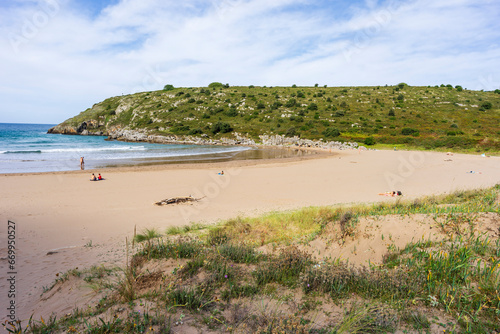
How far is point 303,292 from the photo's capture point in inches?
167

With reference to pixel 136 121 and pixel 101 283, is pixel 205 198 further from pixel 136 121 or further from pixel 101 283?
pixel 136 121

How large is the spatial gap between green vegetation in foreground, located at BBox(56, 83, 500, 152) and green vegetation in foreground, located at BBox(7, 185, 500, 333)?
42.4m

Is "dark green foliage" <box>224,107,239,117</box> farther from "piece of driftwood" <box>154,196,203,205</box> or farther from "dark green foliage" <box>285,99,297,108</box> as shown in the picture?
"piece of driftwood" <box>154,196,203,205</box>

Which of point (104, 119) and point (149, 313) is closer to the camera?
point (149, 313)

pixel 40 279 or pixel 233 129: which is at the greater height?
pixel 233 129

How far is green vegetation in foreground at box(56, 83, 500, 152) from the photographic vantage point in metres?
49.5

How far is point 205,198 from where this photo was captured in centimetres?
1377

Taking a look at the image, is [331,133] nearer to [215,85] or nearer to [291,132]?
[291,132]

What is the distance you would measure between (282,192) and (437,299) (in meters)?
11.4

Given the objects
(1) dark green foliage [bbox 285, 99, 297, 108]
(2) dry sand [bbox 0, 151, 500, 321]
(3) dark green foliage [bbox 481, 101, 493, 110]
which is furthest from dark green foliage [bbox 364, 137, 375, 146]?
(3) dark green foliage [bbox 481, 101, 493, 110]

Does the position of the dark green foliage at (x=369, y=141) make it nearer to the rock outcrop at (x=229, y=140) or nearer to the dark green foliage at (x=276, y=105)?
the rock outcrop at (x=229, y=140)

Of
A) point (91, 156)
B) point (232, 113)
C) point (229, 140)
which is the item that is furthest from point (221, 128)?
point (91, 156)

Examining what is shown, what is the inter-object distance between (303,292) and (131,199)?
37.4ft

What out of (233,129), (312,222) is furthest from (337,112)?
(312,222)
